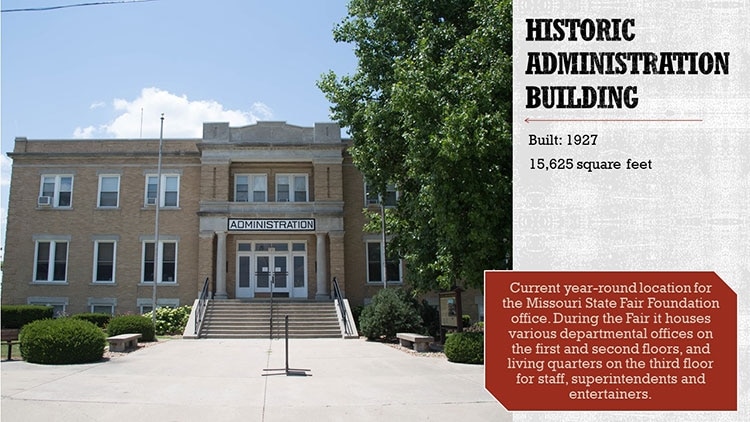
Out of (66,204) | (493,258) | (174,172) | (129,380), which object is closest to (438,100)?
(493,258)

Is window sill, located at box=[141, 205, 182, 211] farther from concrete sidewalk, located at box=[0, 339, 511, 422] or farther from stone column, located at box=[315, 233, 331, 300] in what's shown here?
concrete sidewalk, located at box=[0, 339, 511, 422]

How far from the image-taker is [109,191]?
1124 inches

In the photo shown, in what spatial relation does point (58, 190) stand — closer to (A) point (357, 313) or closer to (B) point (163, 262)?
(B) point (163, 262)

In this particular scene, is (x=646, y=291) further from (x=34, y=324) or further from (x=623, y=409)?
(x=34, y=324)

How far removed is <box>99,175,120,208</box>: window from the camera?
93.4ft

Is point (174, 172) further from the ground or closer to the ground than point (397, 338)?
further from the ground

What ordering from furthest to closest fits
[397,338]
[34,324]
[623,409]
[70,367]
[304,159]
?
[304,159] < [397,338] < [34,324] < [70,367] < [623,409]

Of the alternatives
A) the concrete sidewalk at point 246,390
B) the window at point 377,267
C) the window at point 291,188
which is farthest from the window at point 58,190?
the concrete sidewalk at point 246,390

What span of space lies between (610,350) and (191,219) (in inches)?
982

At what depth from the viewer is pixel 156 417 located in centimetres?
812

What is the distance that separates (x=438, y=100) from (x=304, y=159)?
14.3 m

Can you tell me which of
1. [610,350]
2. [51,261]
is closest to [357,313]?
[51,261]

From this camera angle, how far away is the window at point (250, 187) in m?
Answer: 28.3

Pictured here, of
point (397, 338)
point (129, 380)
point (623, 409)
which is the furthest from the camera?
point (397, 338)
